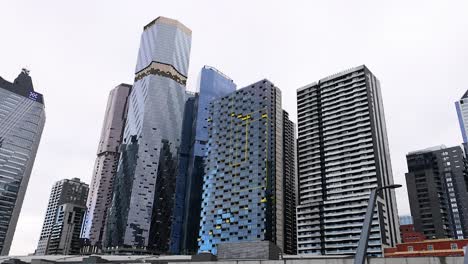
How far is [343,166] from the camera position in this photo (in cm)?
15350

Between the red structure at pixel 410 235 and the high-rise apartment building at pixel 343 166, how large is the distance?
40.4 metres

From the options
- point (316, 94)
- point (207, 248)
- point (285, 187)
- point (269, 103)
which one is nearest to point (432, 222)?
point (285, 187)

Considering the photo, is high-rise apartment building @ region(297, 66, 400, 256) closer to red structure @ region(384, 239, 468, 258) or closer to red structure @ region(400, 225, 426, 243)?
red structure @ region(384, 239, 468, 258)

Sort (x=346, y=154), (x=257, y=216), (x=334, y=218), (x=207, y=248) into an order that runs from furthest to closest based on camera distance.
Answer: (x=207, y=248) → (x=257, y=216) → (x=346, y=154) → (x=334, y=218)

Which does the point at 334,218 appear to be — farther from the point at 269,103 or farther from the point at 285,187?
the point at 269,103

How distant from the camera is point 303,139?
570 ft

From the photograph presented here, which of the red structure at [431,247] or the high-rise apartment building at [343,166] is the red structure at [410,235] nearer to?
the high-rise apartment building at [343,166]

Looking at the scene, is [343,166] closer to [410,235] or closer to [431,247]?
[410,235]

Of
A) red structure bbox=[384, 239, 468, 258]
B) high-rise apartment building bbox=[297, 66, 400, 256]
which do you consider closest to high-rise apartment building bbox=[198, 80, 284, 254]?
high-rise apartment building bbox=[297, 66, 400, 256]

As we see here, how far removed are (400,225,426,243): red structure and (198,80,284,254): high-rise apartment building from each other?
2608 inches

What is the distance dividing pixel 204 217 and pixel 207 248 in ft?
54.0

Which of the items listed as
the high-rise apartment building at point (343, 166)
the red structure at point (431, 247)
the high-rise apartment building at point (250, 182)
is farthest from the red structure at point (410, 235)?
the red structure at point (431, 247)

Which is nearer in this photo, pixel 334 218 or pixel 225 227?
pixel 334 218

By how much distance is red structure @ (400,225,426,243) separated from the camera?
597ft
